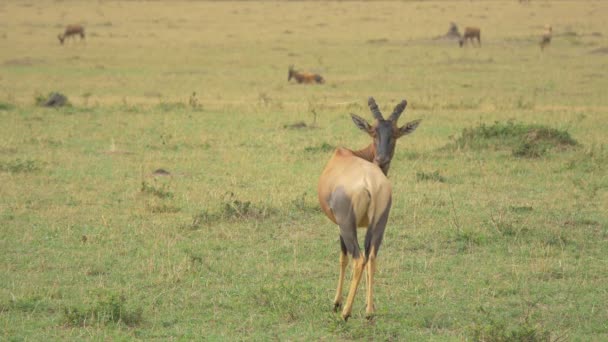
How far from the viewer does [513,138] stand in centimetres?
1420

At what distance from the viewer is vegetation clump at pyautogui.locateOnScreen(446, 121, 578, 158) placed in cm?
1402

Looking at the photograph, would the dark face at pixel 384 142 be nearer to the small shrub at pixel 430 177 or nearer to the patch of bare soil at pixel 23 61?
the small shrub at pixel 430 177

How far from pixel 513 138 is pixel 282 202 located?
489 centimetres

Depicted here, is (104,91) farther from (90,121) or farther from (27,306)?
(27,306)

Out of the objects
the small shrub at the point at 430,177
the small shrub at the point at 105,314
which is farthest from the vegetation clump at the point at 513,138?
the small shrub at the point at 105,314

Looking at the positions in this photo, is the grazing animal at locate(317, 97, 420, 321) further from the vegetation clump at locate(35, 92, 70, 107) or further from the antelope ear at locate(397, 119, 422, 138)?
the vegetation clump at locate(35, 92, 70, 107)

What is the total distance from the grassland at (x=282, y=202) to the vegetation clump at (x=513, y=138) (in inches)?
1.4

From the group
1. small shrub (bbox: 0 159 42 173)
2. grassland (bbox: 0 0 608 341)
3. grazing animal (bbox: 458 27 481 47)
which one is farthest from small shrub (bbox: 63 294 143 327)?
grazing animal (bbox: 458 27 481 47)

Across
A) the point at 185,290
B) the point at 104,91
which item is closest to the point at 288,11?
the point at 104,91

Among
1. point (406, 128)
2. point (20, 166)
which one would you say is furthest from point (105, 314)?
point (20, 166)

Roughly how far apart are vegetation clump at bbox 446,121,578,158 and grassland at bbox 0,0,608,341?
36 millimetres

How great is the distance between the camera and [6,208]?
10539 mm

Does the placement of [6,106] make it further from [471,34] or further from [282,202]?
[471,34]

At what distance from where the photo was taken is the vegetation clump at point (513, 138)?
1402cm
